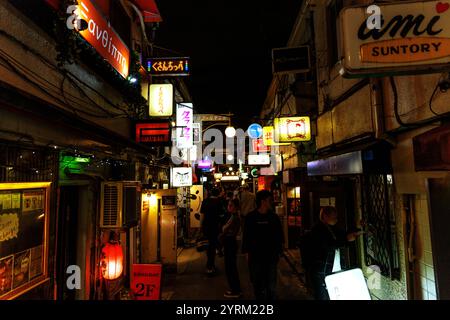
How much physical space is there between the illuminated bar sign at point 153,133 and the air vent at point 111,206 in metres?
2.68

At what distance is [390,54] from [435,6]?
76 centimetres

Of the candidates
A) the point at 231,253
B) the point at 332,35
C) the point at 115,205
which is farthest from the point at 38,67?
the point at 332,35

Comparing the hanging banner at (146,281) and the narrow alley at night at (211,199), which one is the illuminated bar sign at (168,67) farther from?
the hanging banner at (146,281)

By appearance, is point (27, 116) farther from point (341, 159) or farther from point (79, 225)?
point (341, 159)

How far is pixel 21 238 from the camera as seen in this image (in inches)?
167

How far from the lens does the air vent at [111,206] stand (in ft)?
21.0

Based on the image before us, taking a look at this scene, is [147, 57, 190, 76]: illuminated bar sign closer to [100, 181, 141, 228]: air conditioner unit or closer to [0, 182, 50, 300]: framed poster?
[100, 181, 141, 228]: air conditioner unit

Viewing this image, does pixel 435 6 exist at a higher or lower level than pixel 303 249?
higher

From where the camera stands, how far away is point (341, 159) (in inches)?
255

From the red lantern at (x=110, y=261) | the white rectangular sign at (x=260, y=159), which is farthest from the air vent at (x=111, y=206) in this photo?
the white rectangular sign at (x=260, y=159)

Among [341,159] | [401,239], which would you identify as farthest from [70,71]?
[401,239]

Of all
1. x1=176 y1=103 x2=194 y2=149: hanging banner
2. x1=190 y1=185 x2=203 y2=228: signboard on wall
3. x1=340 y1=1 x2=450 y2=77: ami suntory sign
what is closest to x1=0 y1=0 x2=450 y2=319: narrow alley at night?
x1=340 y1=1 x2=450 y2=77: ami suntory sign

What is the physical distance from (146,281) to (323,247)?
3715 millimetres

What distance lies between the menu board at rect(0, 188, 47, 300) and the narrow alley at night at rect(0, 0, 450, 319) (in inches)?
0.9
